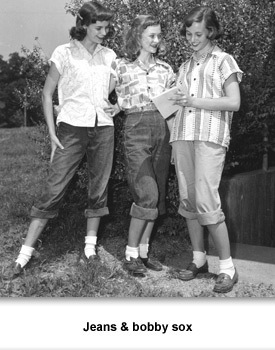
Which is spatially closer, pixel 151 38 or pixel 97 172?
pixel 151 38

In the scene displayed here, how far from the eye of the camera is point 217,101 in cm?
435

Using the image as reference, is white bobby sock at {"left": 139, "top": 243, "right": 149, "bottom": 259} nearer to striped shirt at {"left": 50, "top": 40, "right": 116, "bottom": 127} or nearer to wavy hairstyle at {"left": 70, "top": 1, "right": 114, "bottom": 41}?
striped shirt at {"left": 50, "top": 40, "right": 116, "bottom": 127}

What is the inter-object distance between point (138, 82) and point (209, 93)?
0.55 m

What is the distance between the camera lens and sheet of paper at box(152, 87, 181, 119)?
4.36 meters

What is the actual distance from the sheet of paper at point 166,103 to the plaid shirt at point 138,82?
0.17 metres

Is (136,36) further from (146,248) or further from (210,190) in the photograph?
(146,248)

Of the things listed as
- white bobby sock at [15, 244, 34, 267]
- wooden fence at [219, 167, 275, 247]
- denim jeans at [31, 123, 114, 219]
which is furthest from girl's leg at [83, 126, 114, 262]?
wooden fence at [219, 167, 275, 247]

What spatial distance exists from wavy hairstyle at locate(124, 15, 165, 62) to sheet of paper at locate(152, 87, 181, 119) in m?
0.48

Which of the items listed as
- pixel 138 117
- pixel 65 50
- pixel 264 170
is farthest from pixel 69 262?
pixel 264 170

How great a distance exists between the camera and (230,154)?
20.1ft

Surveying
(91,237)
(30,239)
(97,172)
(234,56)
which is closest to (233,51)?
(234,56)

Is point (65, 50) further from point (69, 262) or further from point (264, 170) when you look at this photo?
point (264, 170)

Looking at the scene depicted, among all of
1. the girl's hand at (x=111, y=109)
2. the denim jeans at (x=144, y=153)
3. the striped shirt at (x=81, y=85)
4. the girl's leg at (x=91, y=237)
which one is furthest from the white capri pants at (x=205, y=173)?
the girl's leg at (x=91, y=237)

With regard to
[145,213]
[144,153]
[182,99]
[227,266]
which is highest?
[182,99]
